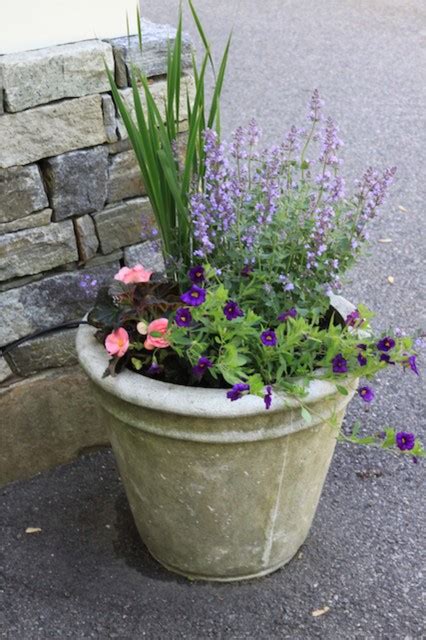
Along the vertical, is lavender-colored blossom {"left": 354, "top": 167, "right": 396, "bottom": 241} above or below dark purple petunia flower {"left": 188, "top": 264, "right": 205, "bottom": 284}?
above

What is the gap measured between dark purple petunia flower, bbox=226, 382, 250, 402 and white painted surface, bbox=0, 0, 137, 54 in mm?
1115

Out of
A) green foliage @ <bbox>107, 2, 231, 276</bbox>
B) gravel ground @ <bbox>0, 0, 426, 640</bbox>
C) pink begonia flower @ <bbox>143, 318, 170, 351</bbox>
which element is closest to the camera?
pink begonia flower @ <bbox>143, 318, 170, 351</bbox>

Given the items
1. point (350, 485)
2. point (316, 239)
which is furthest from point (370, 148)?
point (316, 239)

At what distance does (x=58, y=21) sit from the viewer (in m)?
2.52

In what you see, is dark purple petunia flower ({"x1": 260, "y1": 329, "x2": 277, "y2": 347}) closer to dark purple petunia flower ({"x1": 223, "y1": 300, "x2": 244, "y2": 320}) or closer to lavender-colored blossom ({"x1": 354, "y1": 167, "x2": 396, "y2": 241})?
dark purple petunia flower ({"x1": 223, "y1": 300, "x2": 244, "y2": 320})

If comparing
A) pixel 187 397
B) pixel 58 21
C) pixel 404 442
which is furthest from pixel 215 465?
pixel 58 21

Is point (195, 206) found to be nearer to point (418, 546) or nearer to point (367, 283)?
point (418, 546)

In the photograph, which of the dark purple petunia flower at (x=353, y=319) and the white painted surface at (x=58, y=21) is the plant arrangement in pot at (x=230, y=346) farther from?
the white painted surface at (x=58, y=21)

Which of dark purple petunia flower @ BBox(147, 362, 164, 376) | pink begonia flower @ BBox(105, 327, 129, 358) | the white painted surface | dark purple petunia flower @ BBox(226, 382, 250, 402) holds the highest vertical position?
the white painted surface

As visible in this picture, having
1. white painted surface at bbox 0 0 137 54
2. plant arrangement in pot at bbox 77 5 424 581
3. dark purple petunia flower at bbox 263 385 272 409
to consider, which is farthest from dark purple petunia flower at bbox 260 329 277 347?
white painted surface at bbox 0 0 137 54

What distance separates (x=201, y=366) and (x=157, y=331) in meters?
0.14

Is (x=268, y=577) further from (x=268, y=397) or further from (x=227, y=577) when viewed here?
(x=268, y=397)

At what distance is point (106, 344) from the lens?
2.22 metres

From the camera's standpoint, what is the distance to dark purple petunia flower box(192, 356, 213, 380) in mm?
2119
